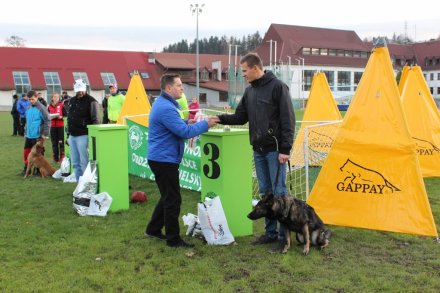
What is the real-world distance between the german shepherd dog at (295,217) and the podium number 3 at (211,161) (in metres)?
0.75

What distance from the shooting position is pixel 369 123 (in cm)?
585

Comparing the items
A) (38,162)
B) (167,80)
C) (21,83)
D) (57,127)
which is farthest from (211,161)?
(21,83)

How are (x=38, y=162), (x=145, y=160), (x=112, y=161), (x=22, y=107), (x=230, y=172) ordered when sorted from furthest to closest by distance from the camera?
(x=22, y=107) → (x=38, y=162) → (x=145, y=160) → (x=112, y=161) → (x=230, y=172)

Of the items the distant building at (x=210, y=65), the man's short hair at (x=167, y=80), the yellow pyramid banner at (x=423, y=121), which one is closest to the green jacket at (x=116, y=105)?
the yellow pyramid banner at (x=423, y=121)

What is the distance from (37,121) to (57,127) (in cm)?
124

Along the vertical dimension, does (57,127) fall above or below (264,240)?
above

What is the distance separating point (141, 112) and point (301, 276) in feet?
25.4

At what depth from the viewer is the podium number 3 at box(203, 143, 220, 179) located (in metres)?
5.39

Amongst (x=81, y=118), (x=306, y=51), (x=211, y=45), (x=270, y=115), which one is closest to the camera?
(x=270, y=115)

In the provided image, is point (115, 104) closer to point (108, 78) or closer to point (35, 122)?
point (35, 122)

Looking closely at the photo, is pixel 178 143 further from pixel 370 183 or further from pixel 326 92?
pixel 326 92

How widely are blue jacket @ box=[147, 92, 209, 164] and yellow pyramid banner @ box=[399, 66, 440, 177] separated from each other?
567 cm

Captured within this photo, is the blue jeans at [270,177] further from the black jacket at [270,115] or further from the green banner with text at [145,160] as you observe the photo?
the green banner with text at [145,160]

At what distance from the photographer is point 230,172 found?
5410 mm
